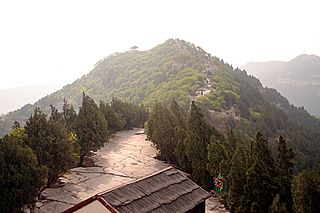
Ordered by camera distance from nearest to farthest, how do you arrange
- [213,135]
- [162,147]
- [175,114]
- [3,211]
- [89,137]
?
[3,211] < [213,135] < [89,137] < [162,147] < [175,114]

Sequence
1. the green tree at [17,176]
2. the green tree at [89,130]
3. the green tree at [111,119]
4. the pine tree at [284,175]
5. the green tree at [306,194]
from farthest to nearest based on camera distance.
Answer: the green tree at [111,119]
the green tree at [89,130]
the green tree at [17,176]
the pine tree at [284,175]
the green tree at [306,194]

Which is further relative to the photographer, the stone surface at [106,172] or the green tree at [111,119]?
the green tree at [111,119]

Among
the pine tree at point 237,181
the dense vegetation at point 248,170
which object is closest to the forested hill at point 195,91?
the dense vegetation at point 248,170

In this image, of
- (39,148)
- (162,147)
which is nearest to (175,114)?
(162,147)

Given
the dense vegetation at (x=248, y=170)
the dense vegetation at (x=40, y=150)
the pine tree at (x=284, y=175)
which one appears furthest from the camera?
the dense vegetation at (x=40, y=150)

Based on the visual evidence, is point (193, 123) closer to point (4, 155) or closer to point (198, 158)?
point (198, 158)

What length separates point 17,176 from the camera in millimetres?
14562

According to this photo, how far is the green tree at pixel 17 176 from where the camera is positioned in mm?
14477

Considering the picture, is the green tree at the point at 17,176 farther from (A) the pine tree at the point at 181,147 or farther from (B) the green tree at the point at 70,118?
(A) the pine tree at the point at 181,147

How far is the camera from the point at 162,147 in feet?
86.9

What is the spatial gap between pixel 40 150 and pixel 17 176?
11.1ft

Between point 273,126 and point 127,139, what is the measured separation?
1791 inches

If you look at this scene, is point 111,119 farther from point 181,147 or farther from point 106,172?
point 106,172

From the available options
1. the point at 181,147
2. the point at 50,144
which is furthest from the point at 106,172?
the point at 50,144
